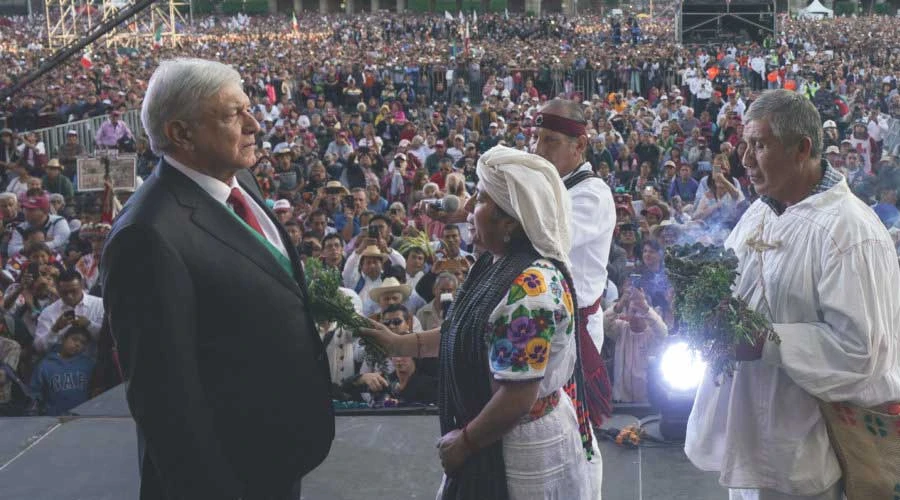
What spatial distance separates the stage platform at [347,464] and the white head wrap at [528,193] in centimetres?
160

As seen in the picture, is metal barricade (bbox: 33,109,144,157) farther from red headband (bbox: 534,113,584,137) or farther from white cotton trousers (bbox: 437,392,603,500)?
white cotton trousers (bbox: 437,392,603,500)

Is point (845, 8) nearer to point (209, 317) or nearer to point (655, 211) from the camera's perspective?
point (655, 211)

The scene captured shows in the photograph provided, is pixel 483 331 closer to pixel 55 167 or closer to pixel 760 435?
pixel 760 435

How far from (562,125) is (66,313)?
15.0 feet

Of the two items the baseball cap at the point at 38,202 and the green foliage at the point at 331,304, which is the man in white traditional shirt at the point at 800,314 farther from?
the baseball cap at the point at 38,202

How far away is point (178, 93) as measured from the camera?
7.82 ft

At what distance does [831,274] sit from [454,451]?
42.4 inches

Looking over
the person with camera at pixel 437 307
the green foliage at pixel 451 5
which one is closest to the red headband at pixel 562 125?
the person with camera at pixel 437 307

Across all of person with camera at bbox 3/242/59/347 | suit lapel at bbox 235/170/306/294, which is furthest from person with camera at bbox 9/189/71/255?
suit lapel at bbox 235/170/306/294

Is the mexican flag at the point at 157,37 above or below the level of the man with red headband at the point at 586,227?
above

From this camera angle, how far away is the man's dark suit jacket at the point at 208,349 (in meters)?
2.20

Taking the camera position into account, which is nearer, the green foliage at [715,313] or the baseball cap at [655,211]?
the green foliage at [715,313]

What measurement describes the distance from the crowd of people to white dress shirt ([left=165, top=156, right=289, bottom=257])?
1.48m

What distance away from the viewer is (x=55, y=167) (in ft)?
41.4
